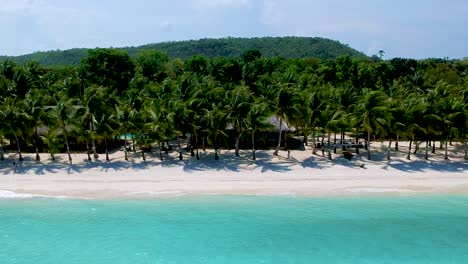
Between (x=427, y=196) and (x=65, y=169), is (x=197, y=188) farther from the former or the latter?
(x=427, y=196)

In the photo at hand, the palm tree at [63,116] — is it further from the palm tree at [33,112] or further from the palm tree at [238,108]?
the palm tree at [238,108]

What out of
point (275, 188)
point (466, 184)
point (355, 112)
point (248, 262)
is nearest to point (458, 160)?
point (466, 184)

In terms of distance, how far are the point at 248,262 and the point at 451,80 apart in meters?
62.9

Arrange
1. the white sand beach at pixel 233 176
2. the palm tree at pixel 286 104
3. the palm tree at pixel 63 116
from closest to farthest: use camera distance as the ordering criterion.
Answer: the white sand beach at pixel 233 176 → the palm tree at pixel 63 116 → the palm tree at pixel 286 104

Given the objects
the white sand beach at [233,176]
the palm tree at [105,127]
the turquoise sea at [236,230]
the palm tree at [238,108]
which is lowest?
the turquoise sea at [236,230]

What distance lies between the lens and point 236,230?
26.0 meters

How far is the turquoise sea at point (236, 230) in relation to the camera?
2284 centimetres

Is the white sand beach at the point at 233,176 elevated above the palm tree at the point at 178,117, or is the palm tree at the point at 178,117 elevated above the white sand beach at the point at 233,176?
the palm tree at the point at 178,117

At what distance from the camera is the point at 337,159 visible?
39.4m

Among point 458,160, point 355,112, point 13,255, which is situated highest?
point 355,112

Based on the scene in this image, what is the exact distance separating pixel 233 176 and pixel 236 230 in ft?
32.2

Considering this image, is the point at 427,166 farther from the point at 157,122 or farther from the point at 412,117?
the point at 157,122

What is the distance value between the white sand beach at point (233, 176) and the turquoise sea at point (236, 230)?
163cm

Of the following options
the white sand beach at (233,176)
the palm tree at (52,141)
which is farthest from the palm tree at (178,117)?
the palm tree at (52,141)
